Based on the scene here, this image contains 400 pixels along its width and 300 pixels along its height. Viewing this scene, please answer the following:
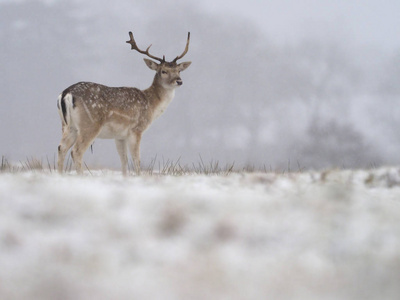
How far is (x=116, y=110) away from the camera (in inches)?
266

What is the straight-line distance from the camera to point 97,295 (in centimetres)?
150

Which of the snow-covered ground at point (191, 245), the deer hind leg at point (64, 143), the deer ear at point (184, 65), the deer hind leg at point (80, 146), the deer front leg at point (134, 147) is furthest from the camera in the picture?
the deer ear at point (184, 65)

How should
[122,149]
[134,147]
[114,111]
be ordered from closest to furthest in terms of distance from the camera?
[114,111] → [134,147] → [122,149]

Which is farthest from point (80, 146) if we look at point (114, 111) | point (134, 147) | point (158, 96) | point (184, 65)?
point (184, 65)

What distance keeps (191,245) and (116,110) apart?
16.8ft

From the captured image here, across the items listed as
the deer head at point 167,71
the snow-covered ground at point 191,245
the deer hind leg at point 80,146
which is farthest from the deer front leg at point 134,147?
the snow-covered ground at point 191,245

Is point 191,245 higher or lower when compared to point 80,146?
lower

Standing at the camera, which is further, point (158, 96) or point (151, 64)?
point (158, 96)

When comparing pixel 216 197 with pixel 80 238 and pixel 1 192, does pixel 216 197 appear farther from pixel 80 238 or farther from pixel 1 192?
pixel 1 192

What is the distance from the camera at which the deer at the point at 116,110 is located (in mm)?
6383

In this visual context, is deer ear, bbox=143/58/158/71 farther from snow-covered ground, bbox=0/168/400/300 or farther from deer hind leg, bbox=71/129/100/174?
snow-covered ground, bbox=0/168/400/300

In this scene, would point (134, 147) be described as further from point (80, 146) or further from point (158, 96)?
point (158, 96)

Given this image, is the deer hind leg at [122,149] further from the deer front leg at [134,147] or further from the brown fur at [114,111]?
the deer front leg at [134,147]

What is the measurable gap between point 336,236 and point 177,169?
5187 millimetres
